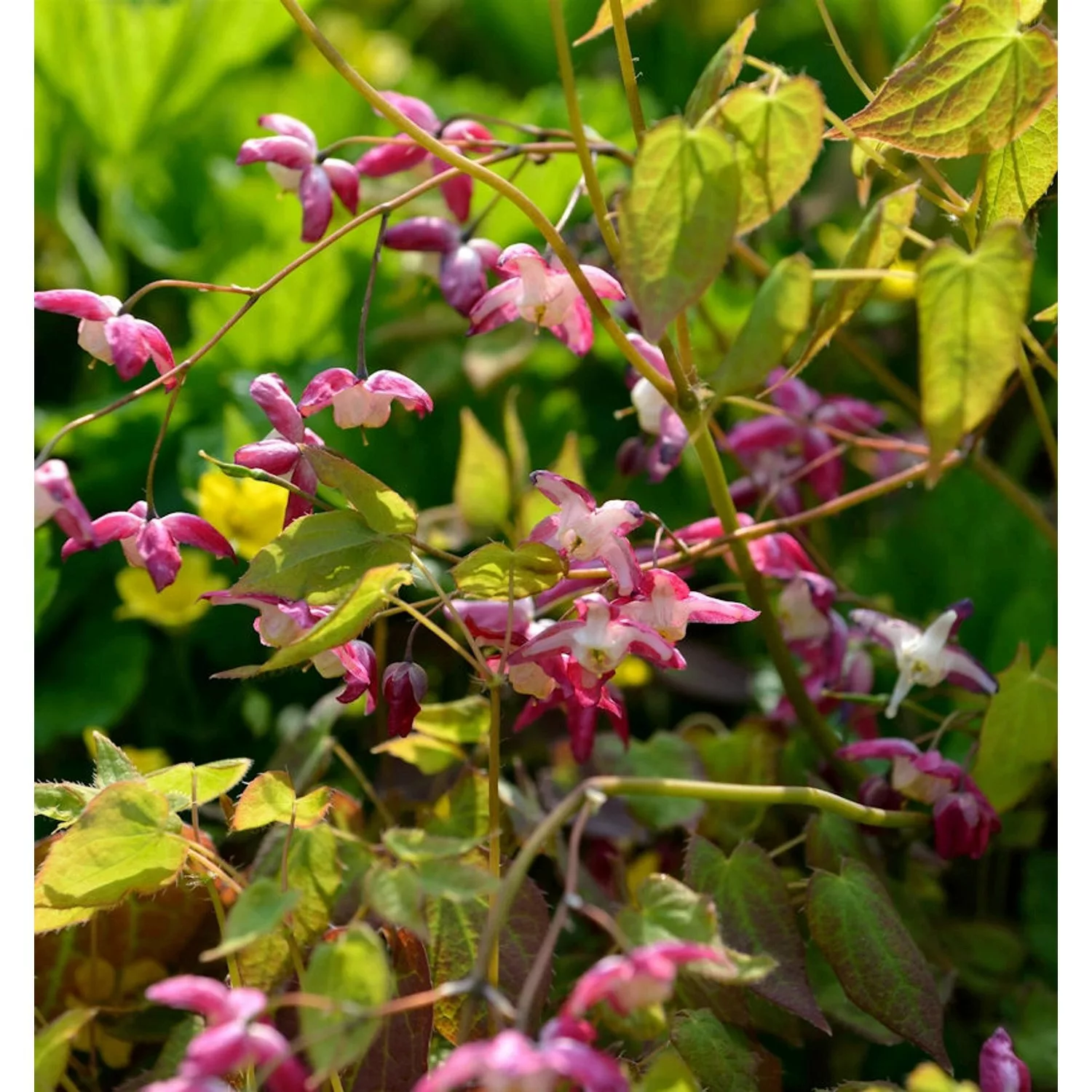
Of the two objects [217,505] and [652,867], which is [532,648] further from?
[217,505]

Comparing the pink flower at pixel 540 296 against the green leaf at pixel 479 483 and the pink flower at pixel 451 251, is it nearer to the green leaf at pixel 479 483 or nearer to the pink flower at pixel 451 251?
the pink flower at pixel 451 251

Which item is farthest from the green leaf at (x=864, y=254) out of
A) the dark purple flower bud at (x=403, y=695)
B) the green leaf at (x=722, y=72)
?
the dark purple flower bud at (x=403, y=695)

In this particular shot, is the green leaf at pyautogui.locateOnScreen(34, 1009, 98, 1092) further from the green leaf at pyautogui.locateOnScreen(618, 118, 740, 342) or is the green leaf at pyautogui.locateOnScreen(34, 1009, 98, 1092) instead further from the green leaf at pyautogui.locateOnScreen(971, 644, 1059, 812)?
the green leaf at pyautogui.locateOnScreen(971, 644, 1059, 812)

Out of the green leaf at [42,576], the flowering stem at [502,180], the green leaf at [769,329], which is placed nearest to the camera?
the green leaf at [769,329]

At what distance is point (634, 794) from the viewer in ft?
1.89

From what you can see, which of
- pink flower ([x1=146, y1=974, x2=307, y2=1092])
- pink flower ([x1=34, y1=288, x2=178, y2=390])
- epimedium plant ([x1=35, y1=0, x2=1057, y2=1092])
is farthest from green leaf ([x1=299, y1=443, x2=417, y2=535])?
pink flower ([x1=146, y1=974, x2=307, y2=1092])

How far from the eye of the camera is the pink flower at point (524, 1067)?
1.21 ft

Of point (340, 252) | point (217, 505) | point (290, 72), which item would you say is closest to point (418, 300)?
point (340, 252)

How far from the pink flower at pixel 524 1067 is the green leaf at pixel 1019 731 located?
1.30 ft

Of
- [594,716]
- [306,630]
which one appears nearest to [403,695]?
[306,630]

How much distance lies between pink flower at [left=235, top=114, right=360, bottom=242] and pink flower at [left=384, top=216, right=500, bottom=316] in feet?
0.13

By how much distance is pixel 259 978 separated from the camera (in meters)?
0.58

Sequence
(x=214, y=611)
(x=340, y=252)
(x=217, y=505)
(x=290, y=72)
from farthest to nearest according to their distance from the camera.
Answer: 1. (x=290, y=72)
2. (x=340, y=252)
3. (x=214, y=611)
4. (x=217, y=505)

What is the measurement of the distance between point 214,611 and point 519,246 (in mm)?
575
